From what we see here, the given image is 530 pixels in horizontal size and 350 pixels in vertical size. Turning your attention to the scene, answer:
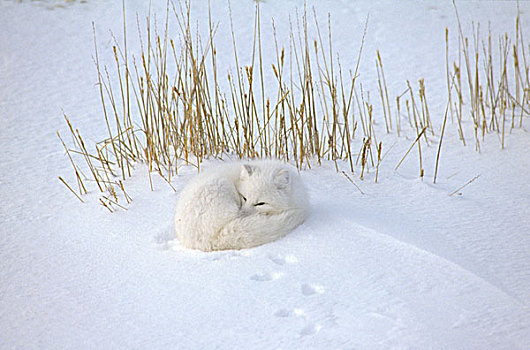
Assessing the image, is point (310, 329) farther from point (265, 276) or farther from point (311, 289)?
point (265, 276)

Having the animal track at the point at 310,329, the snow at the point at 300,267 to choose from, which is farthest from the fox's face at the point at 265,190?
the animal track at the point at 310,329

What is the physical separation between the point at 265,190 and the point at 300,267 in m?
0.38

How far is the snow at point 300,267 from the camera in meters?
1.73

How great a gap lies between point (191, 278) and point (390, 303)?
0.81 m

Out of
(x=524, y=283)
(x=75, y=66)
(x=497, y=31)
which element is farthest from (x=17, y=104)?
(x=497, y=31)

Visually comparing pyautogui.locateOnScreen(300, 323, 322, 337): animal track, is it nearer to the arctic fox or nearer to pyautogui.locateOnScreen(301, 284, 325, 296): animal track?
pyautogui.locateOnScreen(301, 284, 325, 296): animal track

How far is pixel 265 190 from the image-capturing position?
2205 mm

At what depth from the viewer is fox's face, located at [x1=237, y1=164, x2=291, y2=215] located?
86.9 inches

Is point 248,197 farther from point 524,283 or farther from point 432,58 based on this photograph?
point 432,58

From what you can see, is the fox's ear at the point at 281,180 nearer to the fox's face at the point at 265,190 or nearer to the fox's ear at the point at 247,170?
the fox's face at the point at 265,190

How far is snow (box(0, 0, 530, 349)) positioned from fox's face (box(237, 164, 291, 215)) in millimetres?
166

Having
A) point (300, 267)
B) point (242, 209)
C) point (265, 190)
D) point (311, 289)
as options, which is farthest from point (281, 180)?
point (311, 289)

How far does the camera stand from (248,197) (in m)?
2.22

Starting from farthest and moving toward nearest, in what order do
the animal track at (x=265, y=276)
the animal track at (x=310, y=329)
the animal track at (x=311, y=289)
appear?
1. the animal track at (x=265, y=276)
2. the animal track at (x=311, y=289)
3. the animal track at (x=310, y=329)
